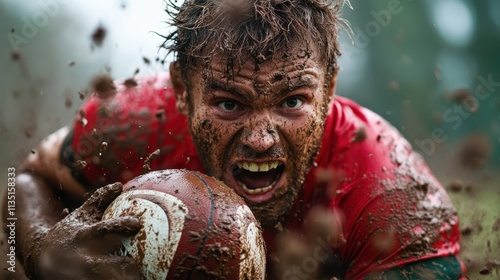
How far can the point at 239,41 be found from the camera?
4.09 m

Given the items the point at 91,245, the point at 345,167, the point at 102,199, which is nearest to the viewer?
the point at 91,245

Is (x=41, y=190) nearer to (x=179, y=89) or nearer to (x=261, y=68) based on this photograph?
(x=179, y=89)

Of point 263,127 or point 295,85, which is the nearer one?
point 263,127

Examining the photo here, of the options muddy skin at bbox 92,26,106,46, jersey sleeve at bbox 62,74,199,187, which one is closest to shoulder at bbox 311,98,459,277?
jersey sleeve at bbox 62,74,199,187

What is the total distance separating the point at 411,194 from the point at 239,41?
1.47 metres

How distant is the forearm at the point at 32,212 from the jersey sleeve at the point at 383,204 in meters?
1.89

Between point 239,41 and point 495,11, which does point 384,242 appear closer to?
point 239,41

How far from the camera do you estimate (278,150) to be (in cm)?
406

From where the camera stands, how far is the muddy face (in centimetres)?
403

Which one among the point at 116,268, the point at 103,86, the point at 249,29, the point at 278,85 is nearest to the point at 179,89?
the point at 103,86

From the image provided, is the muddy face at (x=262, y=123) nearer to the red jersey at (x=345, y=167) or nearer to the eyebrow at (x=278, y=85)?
the eyebrow at (x=278, y=85)

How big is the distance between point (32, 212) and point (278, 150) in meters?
1.97

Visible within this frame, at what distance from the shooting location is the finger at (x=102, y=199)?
3.57m

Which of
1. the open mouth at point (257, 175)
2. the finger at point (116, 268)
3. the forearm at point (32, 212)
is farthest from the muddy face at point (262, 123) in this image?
the forearm at point (32, 212)
